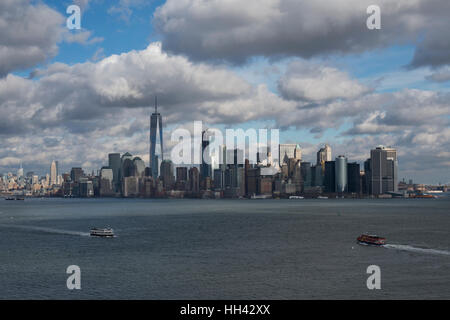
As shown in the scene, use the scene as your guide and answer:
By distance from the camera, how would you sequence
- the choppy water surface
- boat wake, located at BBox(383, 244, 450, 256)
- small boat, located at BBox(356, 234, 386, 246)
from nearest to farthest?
the choppy water surface
boat wake, located at BBox(383, 244, 450, 256)
small boat, located at BBox(356, 234, 386, 246)

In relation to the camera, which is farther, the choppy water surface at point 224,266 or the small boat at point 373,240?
the small boat at point 373,240

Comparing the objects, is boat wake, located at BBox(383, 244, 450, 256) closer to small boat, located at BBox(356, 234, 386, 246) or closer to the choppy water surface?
the choppy water surface

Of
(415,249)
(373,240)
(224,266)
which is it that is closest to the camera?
(224,266)

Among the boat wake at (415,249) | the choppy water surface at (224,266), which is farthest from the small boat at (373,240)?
the choppy water surface at (224,266)

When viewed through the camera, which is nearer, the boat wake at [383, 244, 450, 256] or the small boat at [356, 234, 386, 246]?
the boat wake at [383, 244, 450, 256]

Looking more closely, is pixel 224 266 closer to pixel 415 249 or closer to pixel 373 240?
pixel 373 240

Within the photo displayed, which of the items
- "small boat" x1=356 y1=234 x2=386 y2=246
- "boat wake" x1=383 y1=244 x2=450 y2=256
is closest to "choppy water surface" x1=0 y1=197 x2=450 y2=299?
"boat wake" x1=383 y1=244 x2=450 y2=256

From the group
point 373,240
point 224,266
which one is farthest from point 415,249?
point 224,266

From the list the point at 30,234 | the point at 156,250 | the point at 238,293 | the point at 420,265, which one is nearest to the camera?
the point at 238,293

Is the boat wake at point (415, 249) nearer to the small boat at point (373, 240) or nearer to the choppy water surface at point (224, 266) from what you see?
the choppy water surface at point (224, 266)
